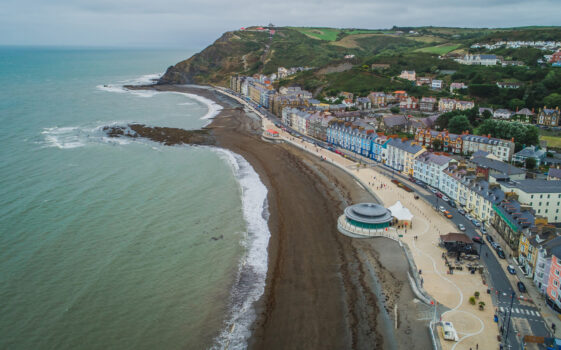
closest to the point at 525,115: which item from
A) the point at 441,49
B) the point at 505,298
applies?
the point at 505,298

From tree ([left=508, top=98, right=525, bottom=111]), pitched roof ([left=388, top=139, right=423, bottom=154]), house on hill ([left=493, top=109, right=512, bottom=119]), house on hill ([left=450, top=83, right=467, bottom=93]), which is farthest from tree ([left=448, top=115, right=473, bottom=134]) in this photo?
house on hill ([left=450, top=83, right=467, bottom=93])

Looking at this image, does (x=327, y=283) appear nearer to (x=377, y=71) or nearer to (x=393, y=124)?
(x=393, y=124)

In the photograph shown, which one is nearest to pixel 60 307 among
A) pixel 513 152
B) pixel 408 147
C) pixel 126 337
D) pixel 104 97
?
pixel 126 337

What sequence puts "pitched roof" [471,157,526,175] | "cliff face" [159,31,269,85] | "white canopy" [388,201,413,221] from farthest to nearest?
"cliff face" [159,31,269,85], "pitched roof" [471,157,526,175], "white canopy" [388,201,413,221]

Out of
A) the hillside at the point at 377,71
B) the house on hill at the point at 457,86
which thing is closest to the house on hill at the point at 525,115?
the hillside at the point at 377,71

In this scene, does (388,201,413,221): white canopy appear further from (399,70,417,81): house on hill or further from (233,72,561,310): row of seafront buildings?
(399,70,417,81): house on hill

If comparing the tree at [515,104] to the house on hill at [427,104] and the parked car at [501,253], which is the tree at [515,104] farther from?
the parked car at [501,253]

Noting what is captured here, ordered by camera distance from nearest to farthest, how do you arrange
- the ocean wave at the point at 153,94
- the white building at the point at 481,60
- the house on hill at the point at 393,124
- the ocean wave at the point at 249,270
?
the ocean wave at the point at 249,270, the house on hill at the point at 393,124, the ocean wave at the point at 153,94, the white building at the point at 481,60
